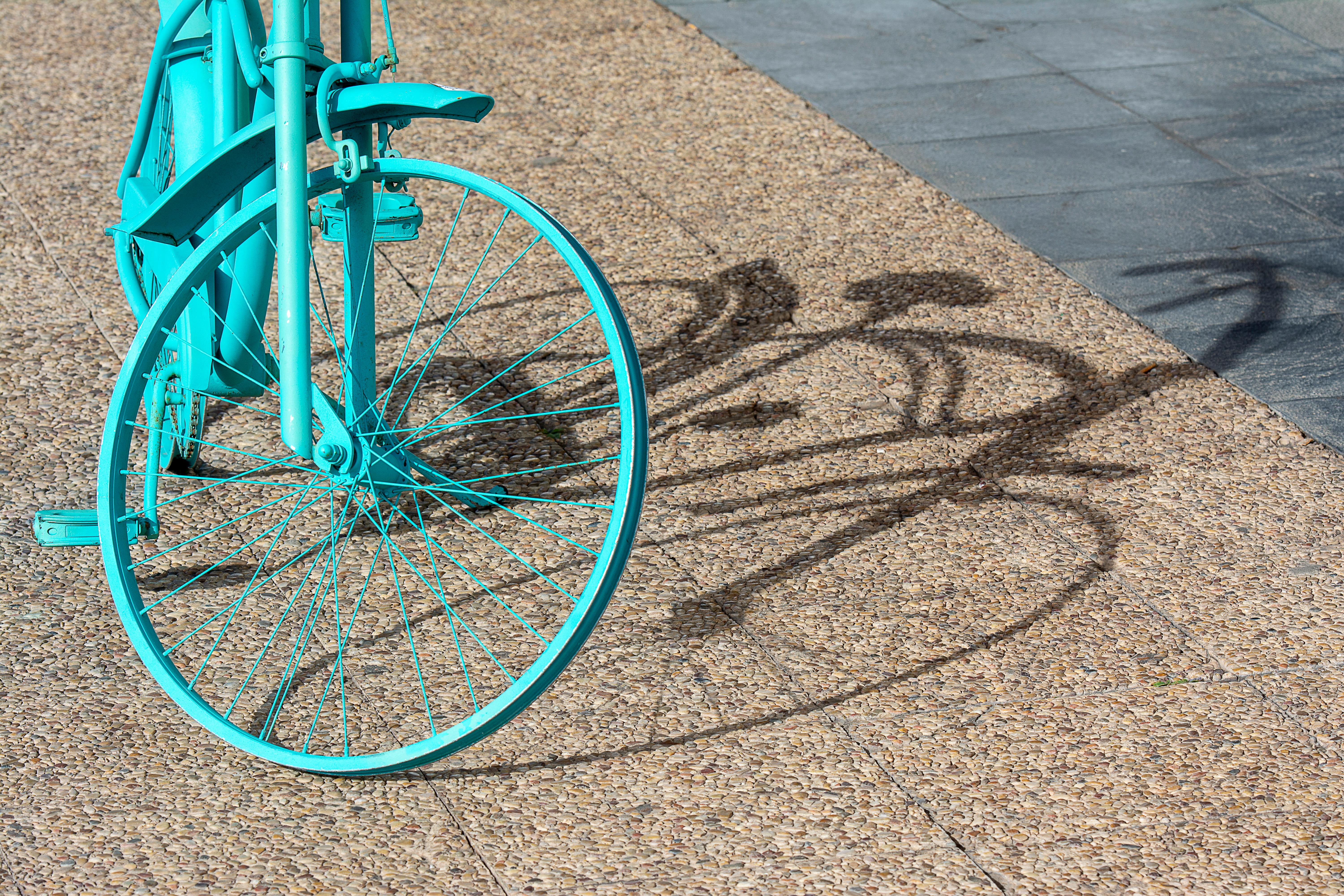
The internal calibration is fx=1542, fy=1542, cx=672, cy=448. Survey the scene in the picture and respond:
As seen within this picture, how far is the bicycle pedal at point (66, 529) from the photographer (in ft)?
10.7

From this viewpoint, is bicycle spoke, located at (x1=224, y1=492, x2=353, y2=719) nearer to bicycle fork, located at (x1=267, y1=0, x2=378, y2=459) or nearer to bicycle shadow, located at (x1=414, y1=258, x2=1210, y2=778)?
bicycle fork, located at (x1=267, y1=0, x2=378, y2=459)

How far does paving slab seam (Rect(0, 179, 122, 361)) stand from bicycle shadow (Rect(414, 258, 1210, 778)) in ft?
5.32

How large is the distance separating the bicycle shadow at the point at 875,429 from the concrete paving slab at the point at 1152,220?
565mm

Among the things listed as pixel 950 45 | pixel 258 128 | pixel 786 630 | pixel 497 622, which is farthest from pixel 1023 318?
pixel 950 45

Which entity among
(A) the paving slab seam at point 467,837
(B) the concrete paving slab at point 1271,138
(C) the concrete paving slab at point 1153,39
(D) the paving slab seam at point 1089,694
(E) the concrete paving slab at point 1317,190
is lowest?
(A) the paving slab seam at point 467,837

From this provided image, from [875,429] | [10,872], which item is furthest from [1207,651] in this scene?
[10,872]

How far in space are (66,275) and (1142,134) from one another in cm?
432

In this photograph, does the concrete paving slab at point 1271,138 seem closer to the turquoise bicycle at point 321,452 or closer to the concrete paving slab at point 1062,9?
the concrete paving slab at point 1062,9

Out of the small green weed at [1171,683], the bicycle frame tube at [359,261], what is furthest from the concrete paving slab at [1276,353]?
the bicycle frame tube at [359,261]

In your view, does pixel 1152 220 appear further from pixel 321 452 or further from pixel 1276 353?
pixel 321 452

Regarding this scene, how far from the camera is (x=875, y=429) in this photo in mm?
4273

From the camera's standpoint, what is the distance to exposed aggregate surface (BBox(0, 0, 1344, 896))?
271cm

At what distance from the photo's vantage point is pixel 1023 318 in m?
4.91

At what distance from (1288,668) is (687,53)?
5165 mm
